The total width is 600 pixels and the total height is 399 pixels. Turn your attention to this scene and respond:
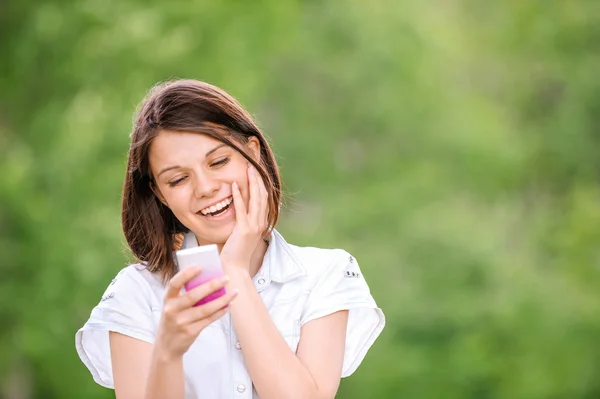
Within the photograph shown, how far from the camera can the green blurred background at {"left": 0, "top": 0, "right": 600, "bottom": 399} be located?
31.6 ft

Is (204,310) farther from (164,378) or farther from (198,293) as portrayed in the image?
(164,378)

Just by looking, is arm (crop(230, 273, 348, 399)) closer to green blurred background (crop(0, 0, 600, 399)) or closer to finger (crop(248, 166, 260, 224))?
finger (crop(248, 166, 260, 224))

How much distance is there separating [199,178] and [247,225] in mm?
146

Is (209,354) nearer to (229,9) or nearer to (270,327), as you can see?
(270,327)

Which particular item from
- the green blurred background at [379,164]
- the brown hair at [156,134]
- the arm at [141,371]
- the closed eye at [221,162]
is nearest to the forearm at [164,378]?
the arm at [141,371]

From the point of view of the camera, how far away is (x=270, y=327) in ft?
6.86

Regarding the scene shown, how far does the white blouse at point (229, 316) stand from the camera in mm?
2189

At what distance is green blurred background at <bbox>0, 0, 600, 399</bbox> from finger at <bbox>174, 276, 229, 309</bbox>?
7.20 meters

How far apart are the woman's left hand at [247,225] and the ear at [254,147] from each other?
0.16ft

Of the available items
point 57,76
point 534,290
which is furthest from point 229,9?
point 534,290

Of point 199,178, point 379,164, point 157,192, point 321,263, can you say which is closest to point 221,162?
point 199,178

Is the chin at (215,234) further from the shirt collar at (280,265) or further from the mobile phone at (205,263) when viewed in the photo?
the mobile phone at (205,263)

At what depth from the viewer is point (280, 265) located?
231 cm

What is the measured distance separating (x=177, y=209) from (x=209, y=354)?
33cm
